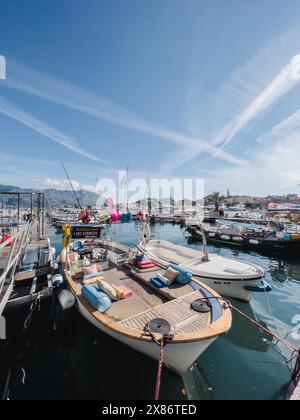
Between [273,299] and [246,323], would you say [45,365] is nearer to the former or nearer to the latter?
[246,323]

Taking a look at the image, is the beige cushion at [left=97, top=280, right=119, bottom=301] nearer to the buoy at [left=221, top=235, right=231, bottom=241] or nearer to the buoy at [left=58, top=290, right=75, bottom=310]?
the buoy at [left=58, top=290, right=75, bottom=310]

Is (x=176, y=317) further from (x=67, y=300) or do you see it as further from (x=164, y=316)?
(x=67, y=300)

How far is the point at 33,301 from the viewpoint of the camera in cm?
791

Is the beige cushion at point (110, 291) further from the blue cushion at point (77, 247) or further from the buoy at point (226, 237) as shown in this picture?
the buoy at point (226, 237)

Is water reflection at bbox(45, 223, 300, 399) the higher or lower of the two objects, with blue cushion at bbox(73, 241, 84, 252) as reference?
lower

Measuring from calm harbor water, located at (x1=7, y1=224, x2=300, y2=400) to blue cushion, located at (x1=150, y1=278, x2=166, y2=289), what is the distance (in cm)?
255

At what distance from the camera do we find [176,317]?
5.88 m

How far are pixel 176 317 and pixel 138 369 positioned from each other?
223cm

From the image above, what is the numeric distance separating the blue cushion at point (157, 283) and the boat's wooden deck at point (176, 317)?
1135 millimetres

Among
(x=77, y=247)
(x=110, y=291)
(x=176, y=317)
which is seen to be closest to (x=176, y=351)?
(x=176, y=317)

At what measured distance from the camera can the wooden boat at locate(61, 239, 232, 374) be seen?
4.93m

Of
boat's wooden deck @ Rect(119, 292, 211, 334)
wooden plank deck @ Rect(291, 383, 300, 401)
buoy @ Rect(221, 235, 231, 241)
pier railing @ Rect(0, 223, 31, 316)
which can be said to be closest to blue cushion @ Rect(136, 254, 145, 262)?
boat's wooden deck @ Rect(119, 292, 211, 334)
